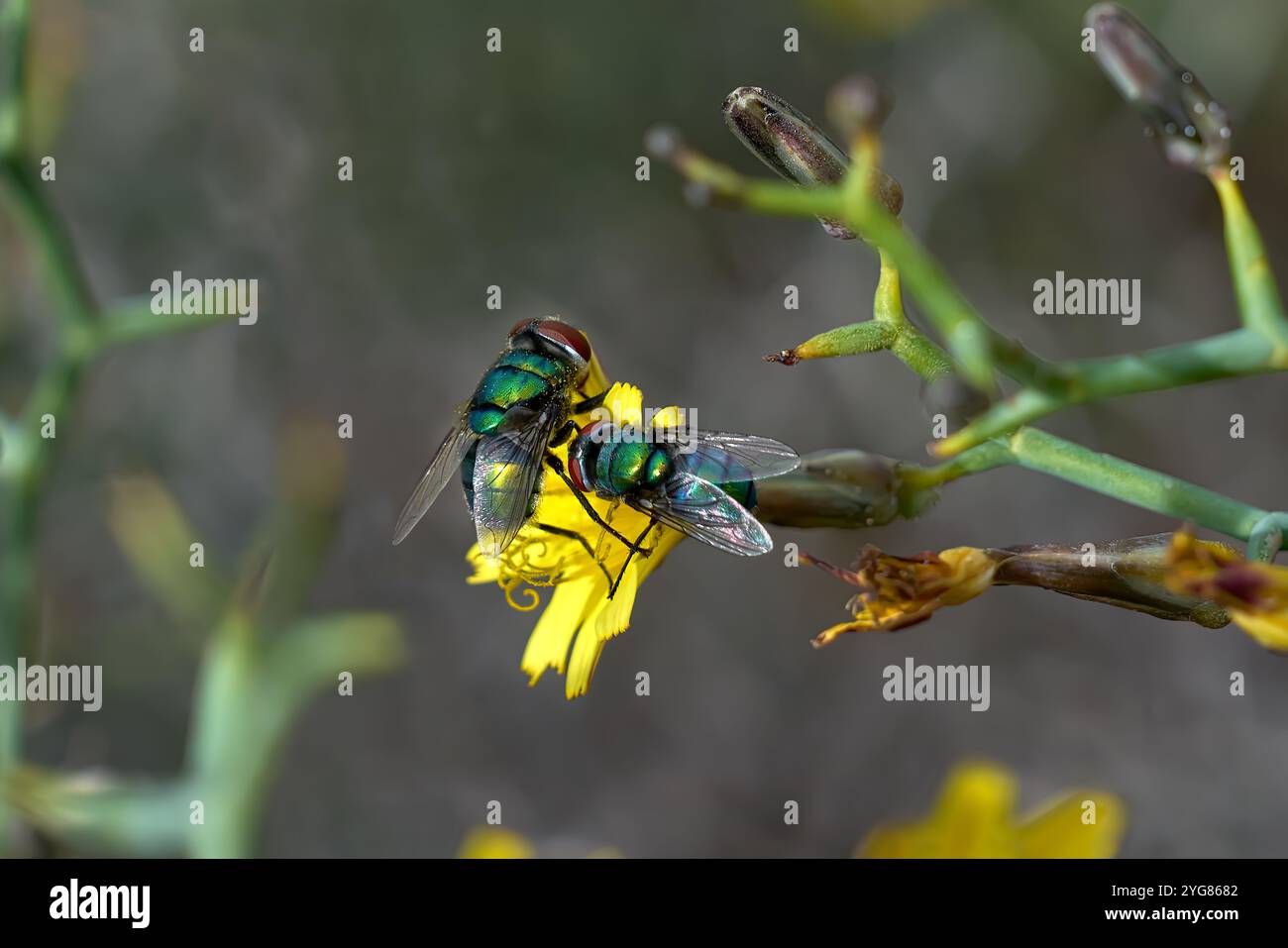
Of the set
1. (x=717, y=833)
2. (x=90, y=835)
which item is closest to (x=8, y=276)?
(x=90, y=835)

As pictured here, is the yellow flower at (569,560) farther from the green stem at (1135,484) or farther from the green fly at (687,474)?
the green stem at (1135,484)

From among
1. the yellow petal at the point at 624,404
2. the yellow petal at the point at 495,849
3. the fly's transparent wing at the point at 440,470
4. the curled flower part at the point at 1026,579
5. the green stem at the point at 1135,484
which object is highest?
the yellow petal at the point at 624,404

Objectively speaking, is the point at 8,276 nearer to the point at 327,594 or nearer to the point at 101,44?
the point at 101,44

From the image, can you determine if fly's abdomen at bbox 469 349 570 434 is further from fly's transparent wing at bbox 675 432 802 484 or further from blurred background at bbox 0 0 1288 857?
blurred background at bbox 0 0 1288 857

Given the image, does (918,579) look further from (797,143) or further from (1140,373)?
(797,143)

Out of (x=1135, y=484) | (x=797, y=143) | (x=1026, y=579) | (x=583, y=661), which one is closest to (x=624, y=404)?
(x=583, y=661)

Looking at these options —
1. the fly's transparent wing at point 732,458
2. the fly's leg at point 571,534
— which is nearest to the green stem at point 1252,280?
the fly's transparent wing at point 732,458

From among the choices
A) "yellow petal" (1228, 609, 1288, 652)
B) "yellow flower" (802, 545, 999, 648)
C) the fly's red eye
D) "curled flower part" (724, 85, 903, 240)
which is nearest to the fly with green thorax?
the fly's red eye
